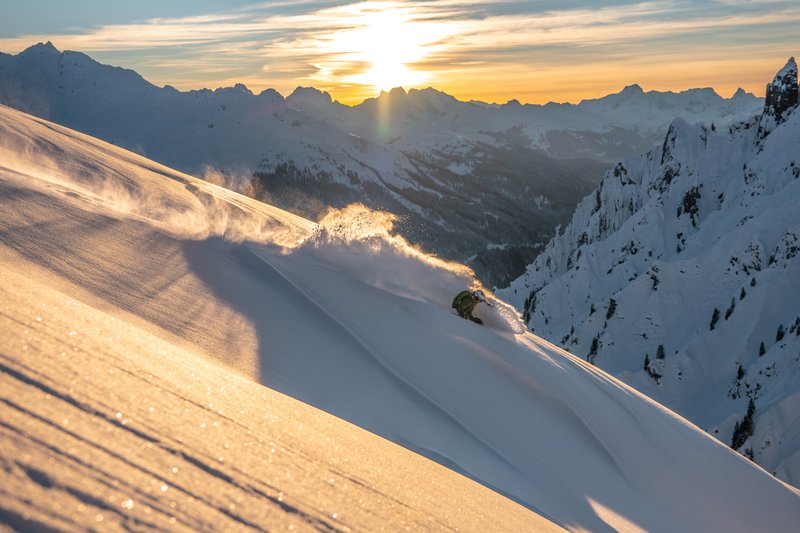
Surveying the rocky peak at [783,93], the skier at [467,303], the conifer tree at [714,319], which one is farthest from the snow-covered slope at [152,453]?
the rocky peak at [783,93]

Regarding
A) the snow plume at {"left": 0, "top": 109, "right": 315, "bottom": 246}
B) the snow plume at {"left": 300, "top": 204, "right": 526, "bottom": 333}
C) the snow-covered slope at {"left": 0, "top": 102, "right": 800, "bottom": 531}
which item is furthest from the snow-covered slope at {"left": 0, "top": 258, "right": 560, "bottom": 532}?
the snow plume at {"left": 300, "top": 204, "right": 526, "bottom": 333}

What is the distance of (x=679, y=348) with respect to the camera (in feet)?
281

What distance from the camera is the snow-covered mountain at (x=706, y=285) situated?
67938mm

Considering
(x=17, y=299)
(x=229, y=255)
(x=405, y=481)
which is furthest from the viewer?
(x=229, y=255)

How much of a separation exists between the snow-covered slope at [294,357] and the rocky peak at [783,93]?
12154 centimetres

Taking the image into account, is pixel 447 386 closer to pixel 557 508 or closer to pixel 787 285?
pixel 557 508

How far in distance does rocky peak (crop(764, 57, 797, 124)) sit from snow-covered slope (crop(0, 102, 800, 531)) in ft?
399

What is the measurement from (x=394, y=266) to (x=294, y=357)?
19.2 feet

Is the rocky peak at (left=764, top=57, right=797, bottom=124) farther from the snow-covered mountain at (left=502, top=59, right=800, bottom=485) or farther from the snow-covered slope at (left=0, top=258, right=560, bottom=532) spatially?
the snow-covered slope at (left=0, top=258, right=560, bottom=532)

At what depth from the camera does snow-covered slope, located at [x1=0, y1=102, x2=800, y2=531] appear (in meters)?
3.05

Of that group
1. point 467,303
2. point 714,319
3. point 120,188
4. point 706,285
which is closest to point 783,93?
point 706,285

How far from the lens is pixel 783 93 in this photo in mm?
117000

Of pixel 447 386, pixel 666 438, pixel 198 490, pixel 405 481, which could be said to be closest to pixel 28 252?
pixel 405 481

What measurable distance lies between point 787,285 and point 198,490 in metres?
89.2
